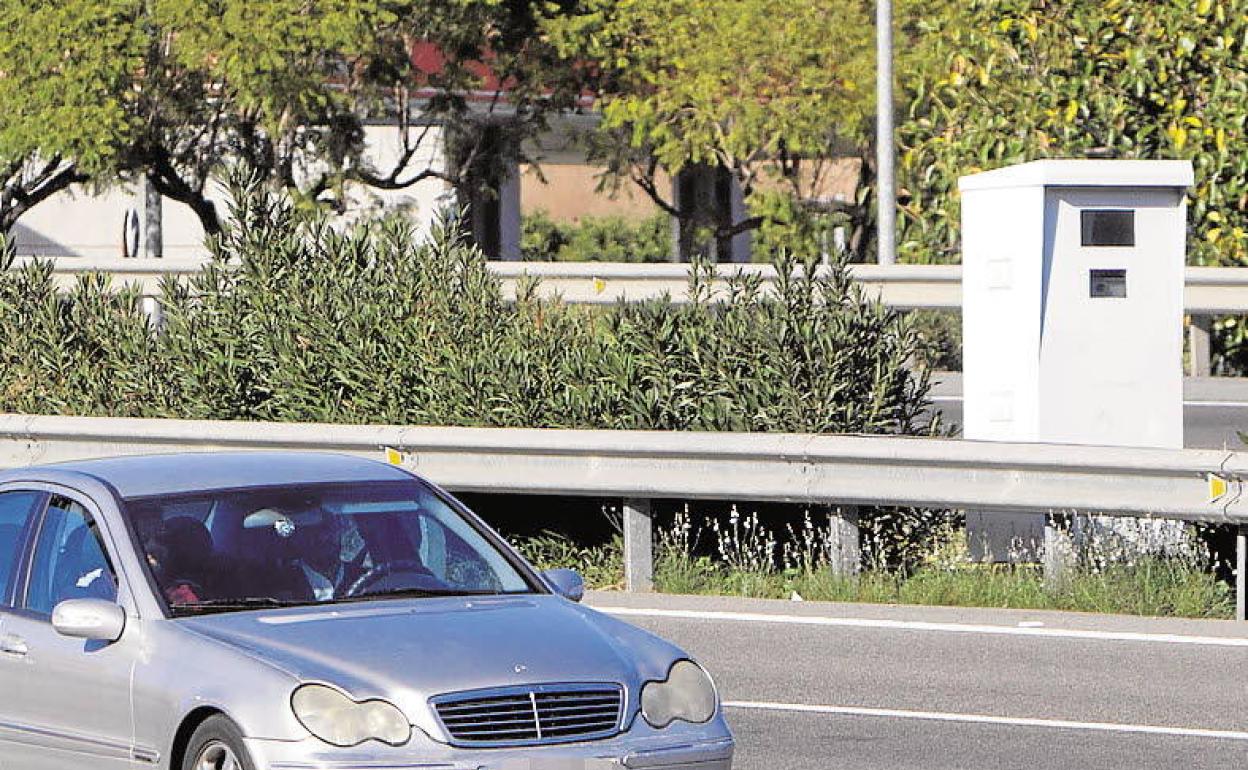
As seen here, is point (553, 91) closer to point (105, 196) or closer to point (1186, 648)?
point (105, 196)

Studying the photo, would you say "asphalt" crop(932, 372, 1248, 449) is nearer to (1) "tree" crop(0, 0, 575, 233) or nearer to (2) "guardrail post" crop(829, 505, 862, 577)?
(2) "guardrail post" crop(829, 505, 862, 577)

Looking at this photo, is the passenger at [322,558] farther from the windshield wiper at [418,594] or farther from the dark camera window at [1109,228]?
the dark camera window at [1109,228]

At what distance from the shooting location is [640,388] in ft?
48.3

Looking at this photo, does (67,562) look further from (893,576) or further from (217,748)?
(893,576)

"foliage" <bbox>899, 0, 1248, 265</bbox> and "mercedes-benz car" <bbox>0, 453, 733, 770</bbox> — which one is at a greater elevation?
"foliage" <bbox>899, 0, 1248, 265</bbox>

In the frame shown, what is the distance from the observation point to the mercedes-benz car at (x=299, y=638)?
6.95 m

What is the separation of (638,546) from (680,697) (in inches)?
250

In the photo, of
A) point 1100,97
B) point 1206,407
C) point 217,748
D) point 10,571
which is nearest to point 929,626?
point 10,571

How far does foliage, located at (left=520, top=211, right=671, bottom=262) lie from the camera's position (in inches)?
1972

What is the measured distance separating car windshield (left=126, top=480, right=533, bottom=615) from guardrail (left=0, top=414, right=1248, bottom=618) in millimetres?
4870

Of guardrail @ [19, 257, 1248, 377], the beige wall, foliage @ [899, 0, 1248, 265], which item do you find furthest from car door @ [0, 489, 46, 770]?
the beige wall

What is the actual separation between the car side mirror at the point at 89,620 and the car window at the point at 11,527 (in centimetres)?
79

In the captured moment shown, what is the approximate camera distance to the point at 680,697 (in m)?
7.34

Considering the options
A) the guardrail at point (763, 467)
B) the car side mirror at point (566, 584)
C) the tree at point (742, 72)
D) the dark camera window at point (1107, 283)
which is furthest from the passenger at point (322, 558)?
the tree at point (742, 72)
